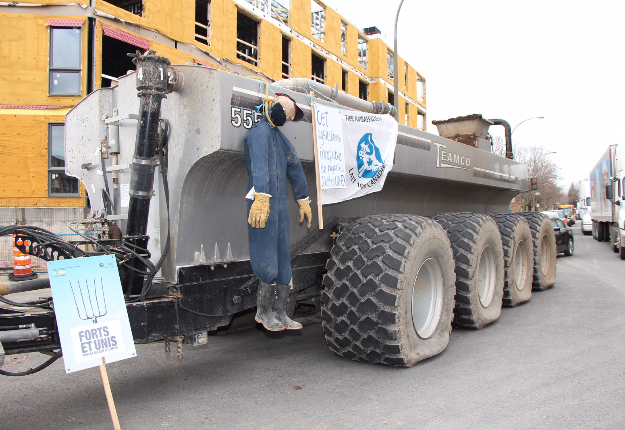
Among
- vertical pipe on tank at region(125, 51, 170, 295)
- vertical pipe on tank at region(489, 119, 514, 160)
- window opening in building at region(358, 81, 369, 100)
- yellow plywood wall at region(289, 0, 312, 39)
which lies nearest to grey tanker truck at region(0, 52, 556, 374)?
vertical pipe on tank at region(125, 51, 170, 295)

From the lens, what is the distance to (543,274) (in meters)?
8.62

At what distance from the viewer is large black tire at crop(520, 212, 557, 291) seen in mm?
A: 8120

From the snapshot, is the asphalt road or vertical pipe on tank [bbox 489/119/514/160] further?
vertical pipe on tank [bbox 489/119/514/160]

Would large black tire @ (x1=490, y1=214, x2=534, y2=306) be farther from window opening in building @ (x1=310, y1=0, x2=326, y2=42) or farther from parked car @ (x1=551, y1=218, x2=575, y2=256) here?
window opening in building @ (x1=310, y1=0, x2=326, y2=42)

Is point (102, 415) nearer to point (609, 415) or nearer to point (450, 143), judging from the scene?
point (609, 415)

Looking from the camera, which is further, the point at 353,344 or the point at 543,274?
the point at 543,274

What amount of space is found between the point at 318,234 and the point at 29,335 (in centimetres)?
243

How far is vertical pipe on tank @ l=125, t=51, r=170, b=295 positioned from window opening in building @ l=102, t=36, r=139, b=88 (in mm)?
14085

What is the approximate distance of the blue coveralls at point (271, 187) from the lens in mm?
3400

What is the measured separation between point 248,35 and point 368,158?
71.2 feet

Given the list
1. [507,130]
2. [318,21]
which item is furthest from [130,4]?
[507,130]

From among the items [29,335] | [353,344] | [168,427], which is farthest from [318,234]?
[29,335]

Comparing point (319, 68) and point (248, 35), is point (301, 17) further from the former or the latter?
point (319, 68)

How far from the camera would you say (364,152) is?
15.4ft
